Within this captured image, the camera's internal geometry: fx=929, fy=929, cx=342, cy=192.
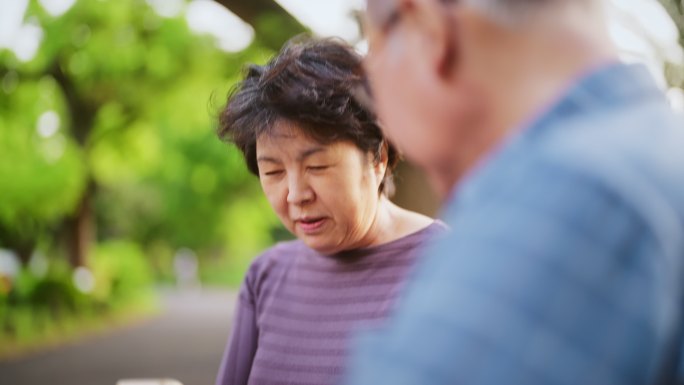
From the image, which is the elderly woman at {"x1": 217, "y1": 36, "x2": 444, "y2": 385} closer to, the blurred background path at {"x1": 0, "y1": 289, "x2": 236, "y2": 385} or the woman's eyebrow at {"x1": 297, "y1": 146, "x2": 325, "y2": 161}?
the woman's eyebrow at {"x1": 297, "y1": 146, "x2": 325, "y2": 161}

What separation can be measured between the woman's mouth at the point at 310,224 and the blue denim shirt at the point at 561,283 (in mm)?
1317

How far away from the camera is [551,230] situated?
651 mm

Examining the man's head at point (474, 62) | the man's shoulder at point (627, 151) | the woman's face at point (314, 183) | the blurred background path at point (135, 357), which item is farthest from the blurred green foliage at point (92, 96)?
the man's shoulder at point (627, 151)

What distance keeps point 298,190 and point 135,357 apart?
12793mm

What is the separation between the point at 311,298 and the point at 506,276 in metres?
1.54

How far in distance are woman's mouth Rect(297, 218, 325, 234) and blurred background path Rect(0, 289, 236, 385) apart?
9091 millimetres

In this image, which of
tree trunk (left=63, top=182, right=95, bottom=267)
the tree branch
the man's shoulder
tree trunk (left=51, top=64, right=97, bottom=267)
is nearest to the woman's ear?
the man's shoulder

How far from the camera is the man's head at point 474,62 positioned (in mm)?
769

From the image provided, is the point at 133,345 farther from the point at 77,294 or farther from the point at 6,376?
the point at 6,376

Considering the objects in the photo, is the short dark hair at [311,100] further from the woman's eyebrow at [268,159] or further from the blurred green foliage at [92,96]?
the blurred green foliage at [92,96]

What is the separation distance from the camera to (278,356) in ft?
6.82

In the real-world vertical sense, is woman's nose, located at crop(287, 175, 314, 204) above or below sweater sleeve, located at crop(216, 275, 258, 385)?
above

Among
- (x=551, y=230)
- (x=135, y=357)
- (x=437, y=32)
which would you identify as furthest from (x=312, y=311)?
(x=135, y=357)

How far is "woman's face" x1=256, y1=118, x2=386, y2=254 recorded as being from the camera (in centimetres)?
196
